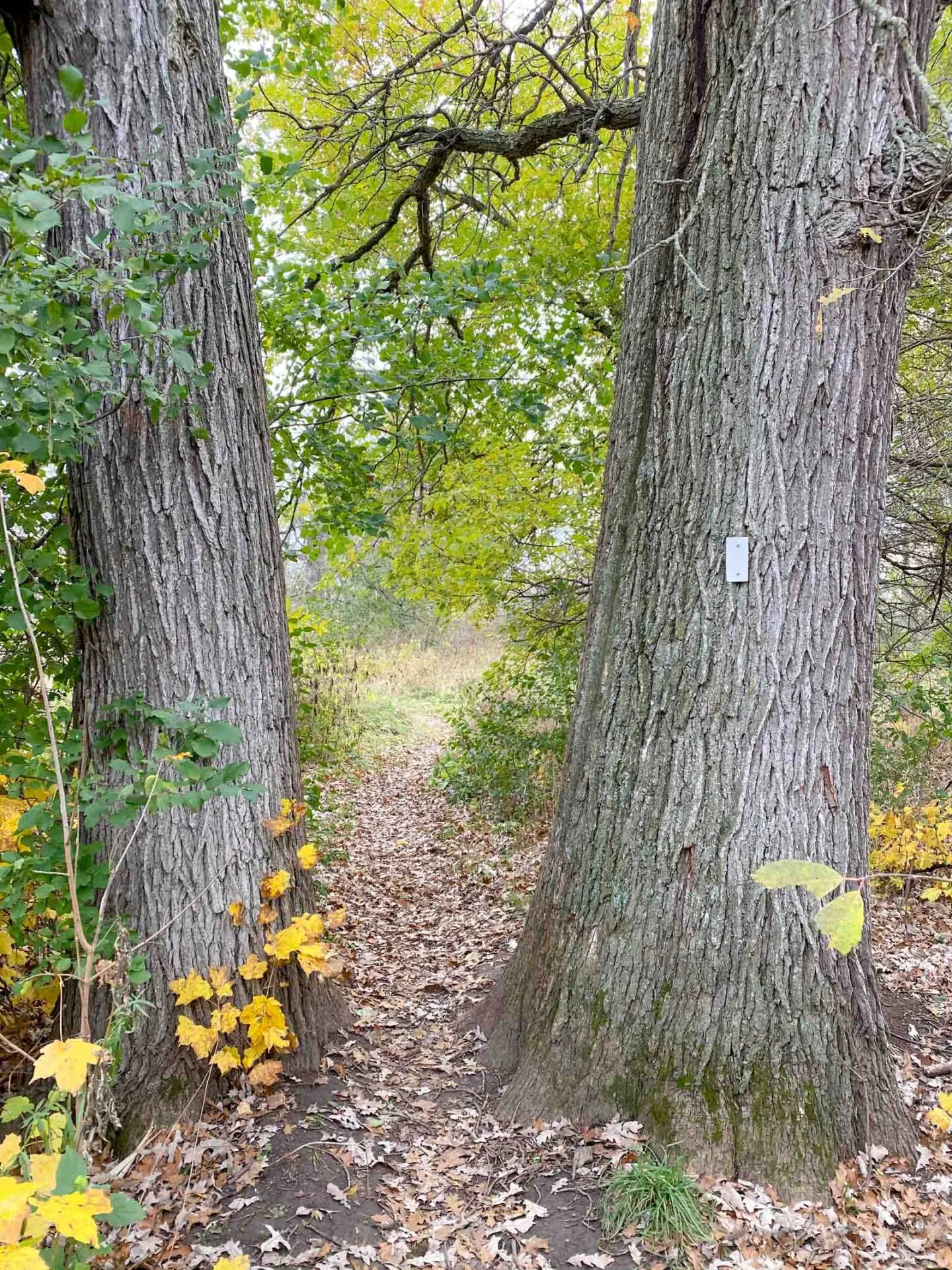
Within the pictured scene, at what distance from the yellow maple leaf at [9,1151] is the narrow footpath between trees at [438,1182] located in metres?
0.29

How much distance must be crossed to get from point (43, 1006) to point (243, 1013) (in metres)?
1.17

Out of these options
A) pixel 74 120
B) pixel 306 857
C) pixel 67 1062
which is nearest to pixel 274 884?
pixel 306 857

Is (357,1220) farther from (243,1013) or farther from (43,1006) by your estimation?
(43,1006)

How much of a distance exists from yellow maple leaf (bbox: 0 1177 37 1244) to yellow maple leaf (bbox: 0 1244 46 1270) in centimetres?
5

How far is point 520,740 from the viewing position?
764 cm

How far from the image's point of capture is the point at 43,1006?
11.0 feet

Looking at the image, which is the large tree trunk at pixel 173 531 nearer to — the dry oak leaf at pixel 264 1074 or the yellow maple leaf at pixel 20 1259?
the dry oak leaf at pixel 264 1074

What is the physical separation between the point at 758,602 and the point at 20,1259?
2440 mm

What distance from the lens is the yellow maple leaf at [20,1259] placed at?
4.55ft

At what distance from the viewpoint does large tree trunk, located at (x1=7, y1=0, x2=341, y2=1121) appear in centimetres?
271

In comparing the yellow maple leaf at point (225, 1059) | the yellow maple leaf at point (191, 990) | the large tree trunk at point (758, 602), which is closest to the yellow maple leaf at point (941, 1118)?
the large tree trunk at point (758, 602)

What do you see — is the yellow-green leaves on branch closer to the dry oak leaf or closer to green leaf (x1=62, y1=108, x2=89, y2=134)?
green leaf (x1=62, y1=108, x2=89, y2=134)

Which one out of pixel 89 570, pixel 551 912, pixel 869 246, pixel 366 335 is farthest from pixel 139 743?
pixel 869 246

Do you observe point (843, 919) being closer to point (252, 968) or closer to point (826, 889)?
point (826, 889)
